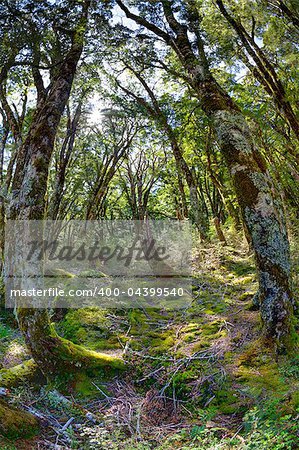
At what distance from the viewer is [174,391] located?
5.03 m

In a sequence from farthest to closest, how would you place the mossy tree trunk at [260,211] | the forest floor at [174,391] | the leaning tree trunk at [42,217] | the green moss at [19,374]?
the mossy tree trunk at [260,211], the leaning tree trunk at [42,217], the green moss at [19,374], the forest floor at [174,391]

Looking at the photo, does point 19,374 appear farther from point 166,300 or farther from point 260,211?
point 166,300

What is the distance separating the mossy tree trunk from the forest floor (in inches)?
23.6

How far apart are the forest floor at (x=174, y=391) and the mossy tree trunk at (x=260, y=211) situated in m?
0.60

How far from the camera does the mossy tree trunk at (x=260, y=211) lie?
5418 mm

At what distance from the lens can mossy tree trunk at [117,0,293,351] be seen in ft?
17.8

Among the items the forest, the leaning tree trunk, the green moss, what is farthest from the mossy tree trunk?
the green moss

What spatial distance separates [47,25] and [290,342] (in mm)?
8456

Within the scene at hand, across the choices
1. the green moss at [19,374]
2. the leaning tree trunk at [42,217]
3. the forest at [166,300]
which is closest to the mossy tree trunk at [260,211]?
the forest at [166,300]

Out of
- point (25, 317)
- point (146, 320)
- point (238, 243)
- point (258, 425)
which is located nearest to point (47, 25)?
point (25, 317)

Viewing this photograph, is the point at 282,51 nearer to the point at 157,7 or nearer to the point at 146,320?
the point at 157,7

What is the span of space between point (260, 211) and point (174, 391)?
3140 mm

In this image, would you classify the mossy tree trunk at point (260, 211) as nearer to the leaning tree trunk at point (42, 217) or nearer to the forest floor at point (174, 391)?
the forest floor at point (174, 391)

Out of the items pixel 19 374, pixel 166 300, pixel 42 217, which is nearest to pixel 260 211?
pixel 42 217
